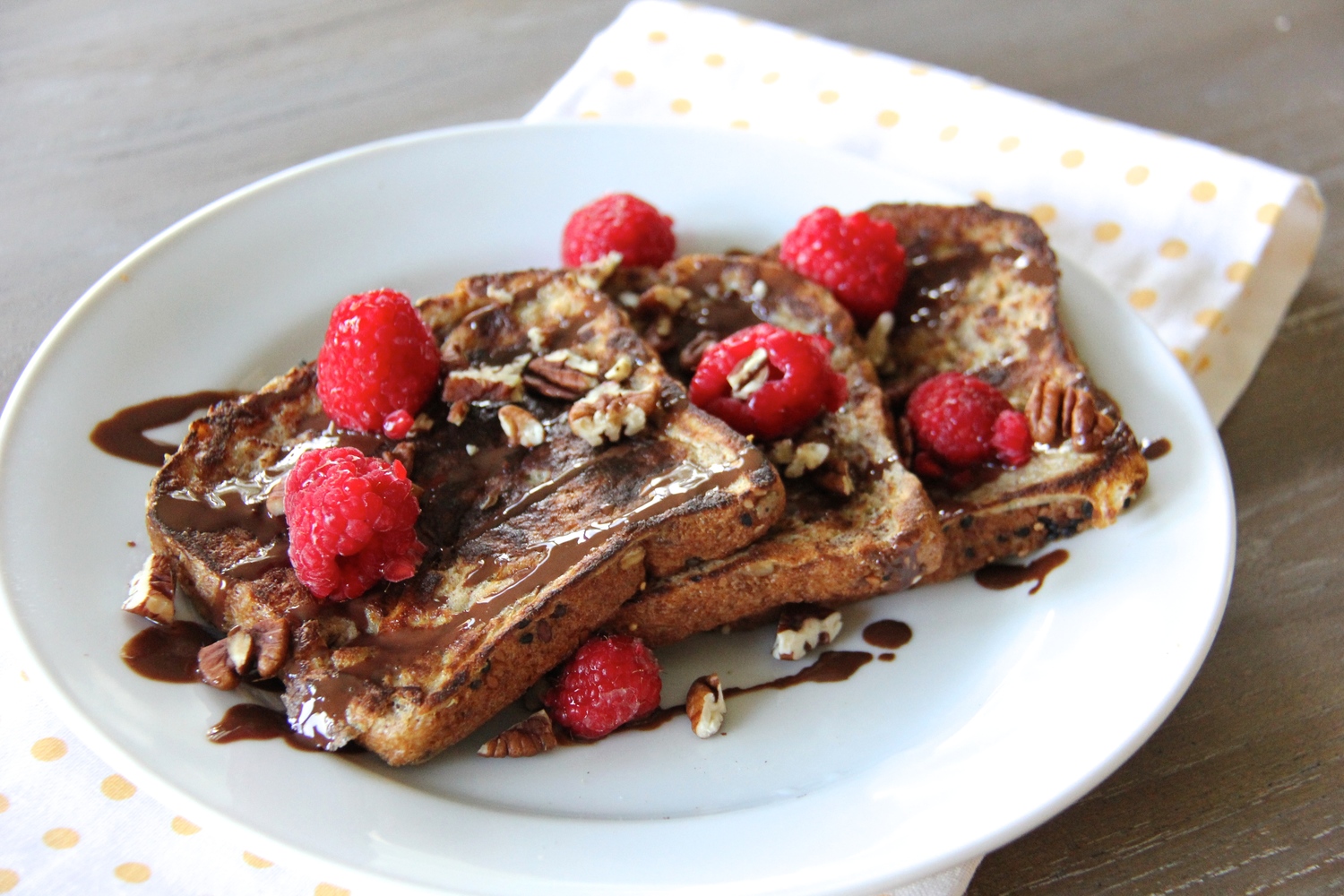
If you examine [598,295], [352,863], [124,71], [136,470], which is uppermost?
[124,71]

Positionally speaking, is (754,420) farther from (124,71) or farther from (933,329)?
(124,71)

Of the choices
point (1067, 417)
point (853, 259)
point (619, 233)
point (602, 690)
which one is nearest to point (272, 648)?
point (602, 690)

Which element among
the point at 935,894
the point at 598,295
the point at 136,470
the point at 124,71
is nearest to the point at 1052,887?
the point at 935,894

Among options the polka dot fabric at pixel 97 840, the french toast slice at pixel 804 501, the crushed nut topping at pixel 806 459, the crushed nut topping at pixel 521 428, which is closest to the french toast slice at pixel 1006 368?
the french toast slice at pixel 804 501

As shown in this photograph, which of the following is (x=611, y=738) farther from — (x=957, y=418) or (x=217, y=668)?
(x=957, y=418)

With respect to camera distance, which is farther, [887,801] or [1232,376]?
[1232,376]
